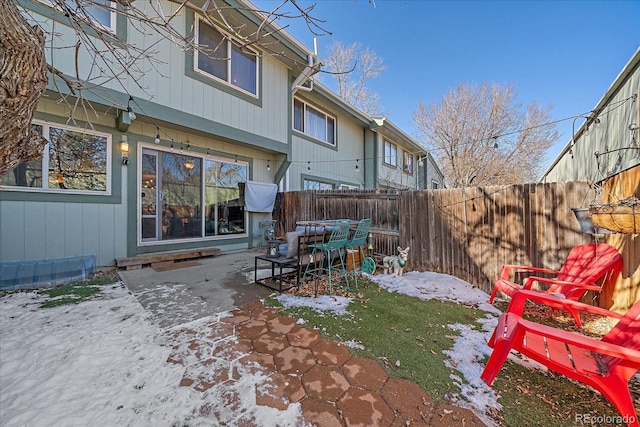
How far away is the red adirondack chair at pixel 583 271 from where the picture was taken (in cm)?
292

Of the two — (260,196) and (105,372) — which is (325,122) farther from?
(105,372)

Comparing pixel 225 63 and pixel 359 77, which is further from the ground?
pixel 359 77

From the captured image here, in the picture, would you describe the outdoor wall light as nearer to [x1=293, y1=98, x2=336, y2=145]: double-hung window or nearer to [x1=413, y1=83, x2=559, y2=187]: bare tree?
[x1=293, y1=98, x2=336, y2=145]: double-hung window

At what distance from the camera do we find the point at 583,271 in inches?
123

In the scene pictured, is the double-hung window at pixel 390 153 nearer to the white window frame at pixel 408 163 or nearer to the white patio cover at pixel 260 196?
the white window frame at pixel 408 163

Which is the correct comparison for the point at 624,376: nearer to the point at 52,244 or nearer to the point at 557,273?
the point at 557,273

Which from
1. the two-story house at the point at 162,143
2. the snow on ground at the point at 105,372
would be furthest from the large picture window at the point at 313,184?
the snow on ground at the point at 105,372

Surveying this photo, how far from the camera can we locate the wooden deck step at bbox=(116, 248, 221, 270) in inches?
200

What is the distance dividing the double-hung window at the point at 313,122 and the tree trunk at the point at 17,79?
25.6 feet

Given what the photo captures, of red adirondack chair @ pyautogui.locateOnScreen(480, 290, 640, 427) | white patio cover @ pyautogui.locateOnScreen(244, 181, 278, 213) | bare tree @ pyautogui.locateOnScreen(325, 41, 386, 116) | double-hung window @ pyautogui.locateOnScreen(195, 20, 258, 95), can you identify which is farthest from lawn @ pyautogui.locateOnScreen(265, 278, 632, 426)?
bare tree @ pyautogui.locateOnScreen(325, 41, 386, 116)

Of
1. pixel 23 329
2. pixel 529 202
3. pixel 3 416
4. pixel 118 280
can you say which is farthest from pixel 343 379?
pixel 118 280

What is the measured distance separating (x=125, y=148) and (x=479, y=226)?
708 centimetres

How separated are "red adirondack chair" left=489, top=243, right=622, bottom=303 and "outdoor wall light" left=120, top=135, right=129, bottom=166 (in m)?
7.16

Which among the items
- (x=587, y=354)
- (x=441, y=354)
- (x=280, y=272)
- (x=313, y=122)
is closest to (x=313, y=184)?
(x=313, y=122)
